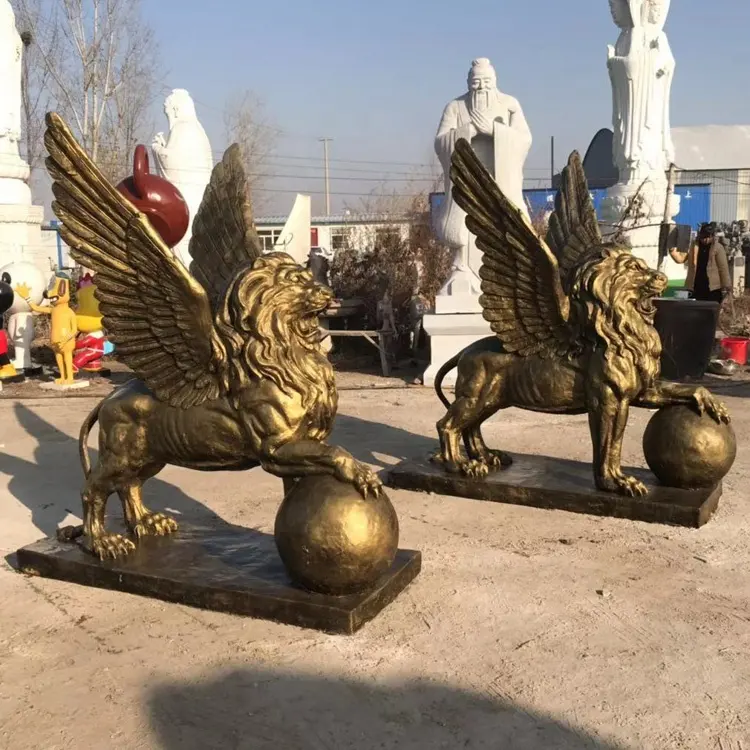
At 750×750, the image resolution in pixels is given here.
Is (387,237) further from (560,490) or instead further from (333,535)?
(333,535)

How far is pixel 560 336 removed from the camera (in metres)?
4.38

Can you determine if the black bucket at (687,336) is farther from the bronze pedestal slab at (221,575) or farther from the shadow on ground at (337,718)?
the shadow on ground at (337,718)

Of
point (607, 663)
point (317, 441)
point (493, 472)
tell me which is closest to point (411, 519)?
point (493, 472)

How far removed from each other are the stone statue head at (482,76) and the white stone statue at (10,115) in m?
7.17

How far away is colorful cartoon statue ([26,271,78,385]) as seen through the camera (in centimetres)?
866

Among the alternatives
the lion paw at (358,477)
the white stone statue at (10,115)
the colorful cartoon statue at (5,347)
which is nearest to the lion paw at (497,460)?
the lion paw at (358,477)

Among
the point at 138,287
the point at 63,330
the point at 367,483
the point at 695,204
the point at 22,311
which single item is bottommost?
the point at 367,483

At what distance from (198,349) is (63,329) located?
6.17m

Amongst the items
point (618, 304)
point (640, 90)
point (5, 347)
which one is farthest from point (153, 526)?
point (640, 90)

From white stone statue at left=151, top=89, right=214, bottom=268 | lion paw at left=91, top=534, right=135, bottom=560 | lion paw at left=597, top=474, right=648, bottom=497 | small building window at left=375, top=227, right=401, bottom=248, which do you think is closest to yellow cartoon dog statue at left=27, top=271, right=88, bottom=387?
white stone statue at left=151, top=89, right=214, bottom=268

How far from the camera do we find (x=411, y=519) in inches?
171

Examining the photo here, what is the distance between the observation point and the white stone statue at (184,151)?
1323 centimetres

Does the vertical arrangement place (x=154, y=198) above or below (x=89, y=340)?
above

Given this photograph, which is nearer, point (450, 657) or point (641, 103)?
point (450, 657)
